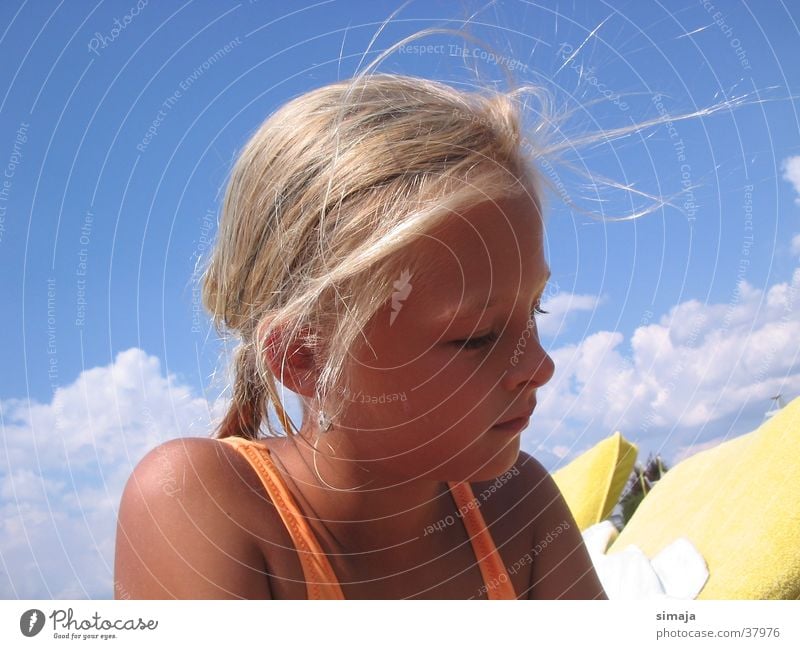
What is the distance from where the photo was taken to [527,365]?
21.1 inches

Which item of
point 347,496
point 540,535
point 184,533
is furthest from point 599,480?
point 184,533

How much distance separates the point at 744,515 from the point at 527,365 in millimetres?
380

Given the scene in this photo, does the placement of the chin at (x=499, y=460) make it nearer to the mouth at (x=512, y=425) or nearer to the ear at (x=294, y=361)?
the mouth at (x=512, y=425)

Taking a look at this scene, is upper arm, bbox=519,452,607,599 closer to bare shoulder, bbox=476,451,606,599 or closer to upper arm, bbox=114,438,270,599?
bare shoulder, bbox=476,451,606,599

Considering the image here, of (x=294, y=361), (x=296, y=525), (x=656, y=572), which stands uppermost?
(x=294, y=361)

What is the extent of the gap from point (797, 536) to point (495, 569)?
0.28 m

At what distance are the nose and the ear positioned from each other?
0.46 ft

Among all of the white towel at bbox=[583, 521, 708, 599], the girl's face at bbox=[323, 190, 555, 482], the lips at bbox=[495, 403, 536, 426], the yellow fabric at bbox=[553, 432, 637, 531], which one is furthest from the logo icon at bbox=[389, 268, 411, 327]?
the yellow fabric at bbox=[553, 432, 637, 531]

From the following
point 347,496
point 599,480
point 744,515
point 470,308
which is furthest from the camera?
point 599,480

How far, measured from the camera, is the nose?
1.76 ft

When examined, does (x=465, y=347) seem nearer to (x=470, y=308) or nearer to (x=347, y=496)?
(x=470, y=308)

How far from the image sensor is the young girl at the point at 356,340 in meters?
0.53

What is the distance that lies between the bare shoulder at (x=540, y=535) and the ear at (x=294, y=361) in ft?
0.71

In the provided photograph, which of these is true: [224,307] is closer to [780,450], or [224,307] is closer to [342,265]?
[342,265]
